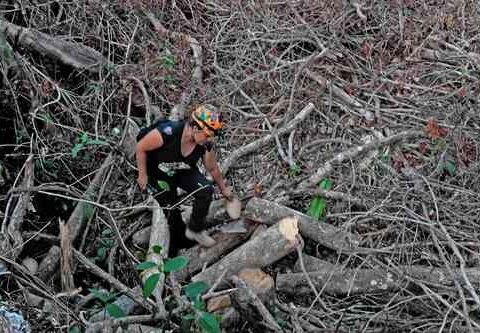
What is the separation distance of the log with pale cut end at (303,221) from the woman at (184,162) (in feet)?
0.60

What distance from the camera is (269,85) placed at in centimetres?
558

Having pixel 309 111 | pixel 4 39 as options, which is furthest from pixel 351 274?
pixel 4 39

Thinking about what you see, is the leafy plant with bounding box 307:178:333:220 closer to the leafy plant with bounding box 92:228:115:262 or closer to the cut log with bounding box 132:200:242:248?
the cut log with bounding box 132:200:242:248

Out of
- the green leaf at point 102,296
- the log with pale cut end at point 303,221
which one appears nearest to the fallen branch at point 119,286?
the green leaf at point 102,296

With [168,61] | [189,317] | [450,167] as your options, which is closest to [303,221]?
[450,167]

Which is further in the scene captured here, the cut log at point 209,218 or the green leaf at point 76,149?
the green leaf at point 76,149

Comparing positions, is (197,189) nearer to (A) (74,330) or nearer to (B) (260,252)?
(B) (260,252)

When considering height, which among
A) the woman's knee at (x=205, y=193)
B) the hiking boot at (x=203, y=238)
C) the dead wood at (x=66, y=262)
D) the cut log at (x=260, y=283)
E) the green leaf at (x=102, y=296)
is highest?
the green leaf at (x=102, y=296)

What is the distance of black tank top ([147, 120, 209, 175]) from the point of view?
12.2 ft

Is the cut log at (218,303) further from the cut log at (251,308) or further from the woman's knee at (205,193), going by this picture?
the woman's knee at (205,193)

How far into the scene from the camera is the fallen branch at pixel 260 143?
4.69m

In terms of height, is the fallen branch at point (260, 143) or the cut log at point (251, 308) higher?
the fallen branch at point (260, 143)

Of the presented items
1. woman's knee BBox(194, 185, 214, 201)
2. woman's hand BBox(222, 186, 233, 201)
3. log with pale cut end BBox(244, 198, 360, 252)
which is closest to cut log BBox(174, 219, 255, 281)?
log with pale cut end BBox(244, 198, 360, 252)

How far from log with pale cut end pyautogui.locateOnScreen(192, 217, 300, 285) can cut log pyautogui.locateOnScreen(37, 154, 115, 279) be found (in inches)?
37.3
